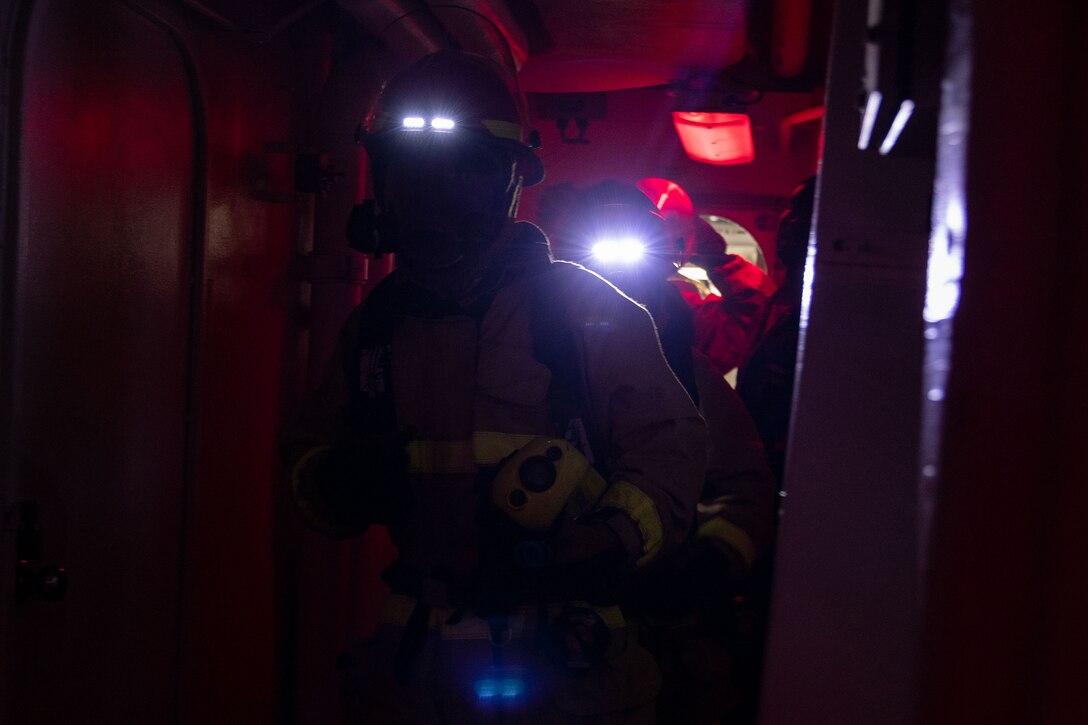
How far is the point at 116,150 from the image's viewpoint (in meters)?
2.13

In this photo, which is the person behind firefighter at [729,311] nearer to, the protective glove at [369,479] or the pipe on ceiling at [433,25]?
the pipe on ceiling at [433,25]

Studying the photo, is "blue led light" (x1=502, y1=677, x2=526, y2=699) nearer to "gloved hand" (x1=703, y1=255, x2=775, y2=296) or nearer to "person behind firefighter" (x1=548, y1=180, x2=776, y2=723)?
"person behind firefighter" (x1=548, y1=180, x2=776, y2=723)

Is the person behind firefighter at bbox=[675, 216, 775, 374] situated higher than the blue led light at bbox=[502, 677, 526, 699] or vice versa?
the person behind firefighter at bbox=[675, 216, 775, 374]

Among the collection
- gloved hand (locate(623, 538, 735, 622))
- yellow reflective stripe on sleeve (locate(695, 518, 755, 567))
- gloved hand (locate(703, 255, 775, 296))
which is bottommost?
gloved hand (locate(623, 538, 735, 622))

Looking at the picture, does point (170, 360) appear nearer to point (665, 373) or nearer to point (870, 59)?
point (665, 373)

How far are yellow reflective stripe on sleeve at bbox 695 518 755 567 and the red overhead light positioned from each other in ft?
8.96

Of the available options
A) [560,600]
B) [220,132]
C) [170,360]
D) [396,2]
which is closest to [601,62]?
[396,2]

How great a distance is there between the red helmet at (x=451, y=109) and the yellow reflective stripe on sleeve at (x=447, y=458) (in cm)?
71

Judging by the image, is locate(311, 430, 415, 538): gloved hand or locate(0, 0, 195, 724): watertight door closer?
locate(0, 0, 195, 724): watertight door

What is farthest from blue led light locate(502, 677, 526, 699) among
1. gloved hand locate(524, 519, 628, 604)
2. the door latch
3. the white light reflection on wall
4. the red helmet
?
the white light reflection on wall

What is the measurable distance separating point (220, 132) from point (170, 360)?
66 cm

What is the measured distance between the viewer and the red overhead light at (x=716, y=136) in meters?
4.66

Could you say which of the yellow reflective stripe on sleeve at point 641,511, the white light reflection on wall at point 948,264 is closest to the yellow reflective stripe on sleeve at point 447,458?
the yellow reflective stripe on sleeve at point 641,511

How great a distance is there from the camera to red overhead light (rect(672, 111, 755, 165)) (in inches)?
184
